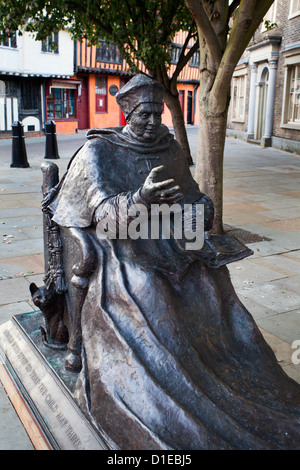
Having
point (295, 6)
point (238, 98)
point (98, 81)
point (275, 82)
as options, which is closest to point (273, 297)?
point (295, 6)

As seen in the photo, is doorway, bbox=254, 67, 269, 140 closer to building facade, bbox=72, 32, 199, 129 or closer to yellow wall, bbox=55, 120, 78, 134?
building facade, bbox=72, 32, 199, 129

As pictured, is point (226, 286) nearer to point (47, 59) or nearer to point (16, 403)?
point (16, 403)

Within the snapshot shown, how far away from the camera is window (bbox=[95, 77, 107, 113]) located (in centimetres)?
2667

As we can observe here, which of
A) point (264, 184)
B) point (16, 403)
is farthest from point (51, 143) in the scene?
point (16, 403)

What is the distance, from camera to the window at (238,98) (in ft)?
79.2

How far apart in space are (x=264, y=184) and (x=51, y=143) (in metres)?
6.44

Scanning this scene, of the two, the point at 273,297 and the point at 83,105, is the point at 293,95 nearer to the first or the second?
the point at 83,105

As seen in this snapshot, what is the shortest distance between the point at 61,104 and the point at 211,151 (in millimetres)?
19732

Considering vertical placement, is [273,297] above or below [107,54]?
below

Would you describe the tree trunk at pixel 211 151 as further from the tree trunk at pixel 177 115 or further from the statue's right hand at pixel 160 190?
the tree trunk at pixel 177 115

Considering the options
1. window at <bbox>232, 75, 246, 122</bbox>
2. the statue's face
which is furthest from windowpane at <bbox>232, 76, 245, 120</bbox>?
the statue's face

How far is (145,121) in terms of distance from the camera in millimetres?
2746
